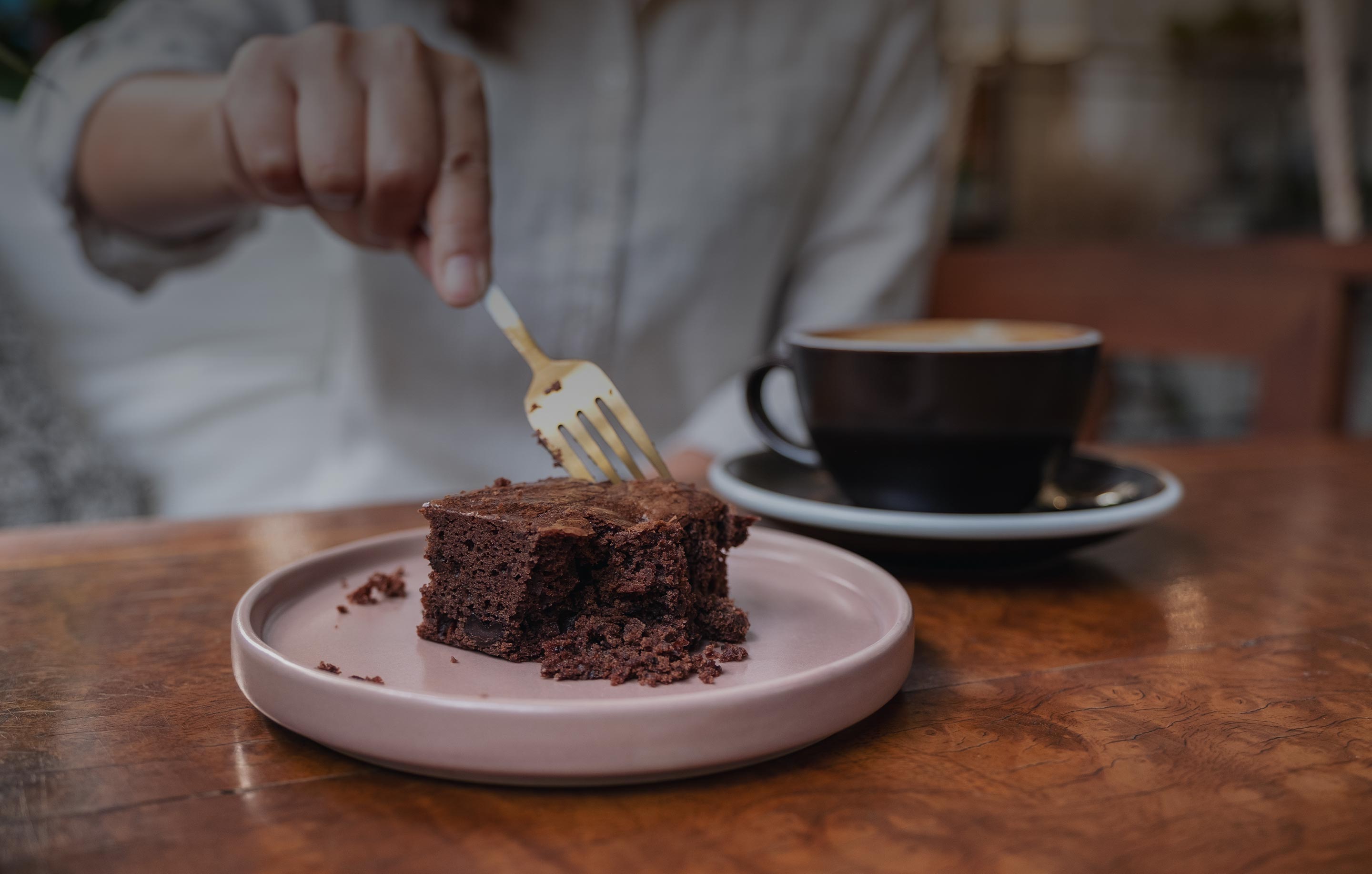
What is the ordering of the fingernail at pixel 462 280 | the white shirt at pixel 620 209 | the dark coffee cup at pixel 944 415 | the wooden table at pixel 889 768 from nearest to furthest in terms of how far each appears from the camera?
the wooden table at pixel 889 768
the dark coffee cup at pixel 944 415
the fingernail at pixel 462 280
the white shirt at pixel 620 209

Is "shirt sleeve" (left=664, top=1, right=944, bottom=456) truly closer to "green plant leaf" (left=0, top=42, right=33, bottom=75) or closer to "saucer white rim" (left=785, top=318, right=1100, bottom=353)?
"saucer white rim" (left=785, top=318, right=1100, bottom=353)

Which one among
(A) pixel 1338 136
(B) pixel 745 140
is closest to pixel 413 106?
(B) pixel 745 140

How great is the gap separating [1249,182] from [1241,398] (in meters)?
0.94

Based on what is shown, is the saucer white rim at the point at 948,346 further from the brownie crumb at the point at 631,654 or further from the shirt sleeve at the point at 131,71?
the shirt sleeve at the point at 131,71

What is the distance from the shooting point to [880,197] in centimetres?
197

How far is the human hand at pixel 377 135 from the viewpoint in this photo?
952 millimetres

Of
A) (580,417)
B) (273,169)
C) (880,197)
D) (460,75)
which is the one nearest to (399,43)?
(460,75)

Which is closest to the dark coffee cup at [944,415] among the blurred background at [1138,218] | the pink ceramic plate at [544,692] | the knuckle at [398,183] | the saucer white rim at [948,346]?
the saucer white rim at [948,346]

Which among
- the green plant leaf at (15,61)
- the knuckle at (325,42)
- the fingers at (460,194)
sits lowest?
the fingers at (460,194)

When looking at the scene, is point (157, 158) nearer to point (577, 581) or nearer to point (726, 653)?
point (577, 581)

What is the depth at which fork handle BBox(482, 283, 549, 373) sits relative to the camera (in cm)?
85

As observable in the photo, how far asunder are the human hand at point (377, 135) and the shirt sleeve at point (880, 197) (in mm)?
953

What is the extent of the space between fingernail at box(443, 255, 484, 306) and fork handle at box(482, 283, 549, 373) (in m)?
0.01

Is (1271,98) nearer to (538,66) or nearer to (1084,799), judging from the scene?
(538,66)
